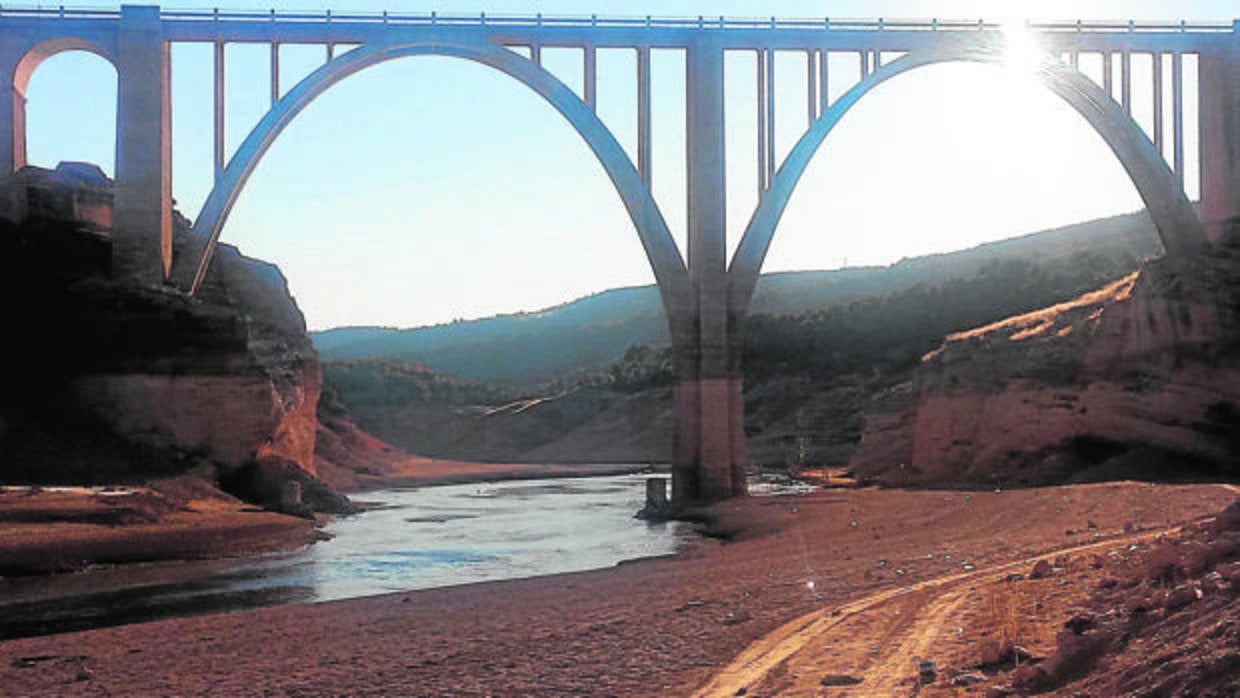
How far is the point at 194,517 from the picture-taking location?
101ft

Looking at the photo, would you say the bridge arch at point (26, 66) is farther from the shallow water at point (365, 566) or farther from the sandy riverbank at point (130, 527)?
the shallow water at point (365, 566)

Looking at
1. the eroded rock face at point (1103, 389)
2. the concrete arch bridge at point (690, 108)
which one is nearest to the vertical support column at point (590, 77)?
the concrete arch bridge at point (690, 108)

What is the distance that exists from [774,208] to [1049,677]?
3402cm

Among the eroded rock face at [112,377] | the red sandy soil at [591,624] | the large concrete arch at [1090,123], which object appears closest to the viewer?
the red sandy soil at [591,624]

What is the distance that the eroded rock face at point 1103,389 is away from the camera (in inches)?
1192

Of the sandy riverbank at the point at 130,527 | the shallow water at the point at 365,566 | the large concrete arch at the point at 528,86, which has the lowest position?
the shallow water at the point at 365,566

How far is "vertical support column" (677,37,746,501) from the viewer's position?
3919 cm

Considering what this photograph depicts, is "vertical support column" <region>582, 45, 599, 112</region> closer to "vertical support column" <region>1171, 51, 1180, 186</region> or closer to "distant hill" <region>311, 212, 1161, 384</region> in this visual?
"vertical support column" <region>1171, 51, 1180, 186</region>

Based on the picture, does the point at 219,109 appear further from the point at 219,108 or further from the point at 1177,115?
the point at 1177,115

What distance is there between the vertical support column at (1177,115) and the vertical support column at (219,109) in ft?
105

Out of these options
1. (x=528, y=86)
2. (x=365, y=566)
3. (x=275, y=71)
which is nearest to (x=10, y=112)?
(x=275, y=71)

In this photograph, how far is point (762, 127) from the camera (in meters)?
40.9

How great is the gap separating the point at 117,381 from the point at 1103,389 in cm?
2670

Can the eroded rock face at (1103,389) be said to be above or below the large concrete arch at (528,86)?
below
